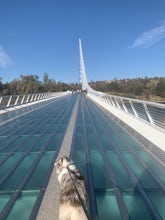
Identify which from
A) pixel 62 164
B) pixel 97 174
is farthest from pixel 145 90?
pixel 62 164

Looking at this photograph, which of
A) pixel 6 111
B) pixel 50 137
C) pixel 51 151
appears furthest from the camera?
pixel 6 111

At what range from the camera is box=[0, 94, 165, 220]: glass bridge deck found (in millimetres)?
3529

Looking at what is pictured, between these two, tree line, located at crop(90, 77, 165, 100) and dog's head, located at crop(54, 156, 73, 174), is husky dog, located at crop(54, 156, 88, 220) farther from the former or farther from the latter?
tree line, located at crop(90, 77, 165, 100)

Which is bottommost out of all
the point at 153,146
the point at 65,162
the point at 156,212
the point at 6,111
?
the point at 6,111

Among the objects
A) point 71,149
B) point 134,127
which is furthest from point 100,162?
point 134,127

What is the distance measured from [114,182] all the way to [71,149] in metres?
2.23

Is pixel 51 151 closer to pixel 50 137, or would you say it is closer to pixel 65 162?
pixel 50 137

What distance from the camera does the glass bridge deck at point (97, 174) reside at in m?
3.53

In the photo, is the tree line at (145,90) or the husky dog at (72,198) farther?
the tree line at (145,90)

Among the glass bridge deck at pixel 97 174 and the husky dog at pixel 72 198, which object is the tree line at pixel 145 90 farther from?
the husky dog at pixel 72 198

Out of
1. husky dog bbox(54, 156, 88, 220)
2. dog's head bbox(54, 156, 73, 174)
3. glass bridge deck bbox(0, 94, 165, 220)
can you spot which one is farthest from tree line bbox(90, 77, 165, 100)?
husky dog bbox(54, 156, 88, 220)

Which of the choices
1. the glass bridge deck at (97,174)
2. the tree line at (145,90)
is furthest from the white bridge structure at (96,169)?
the tree line at (145,90)

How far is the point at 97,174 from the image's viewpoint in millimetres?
4766

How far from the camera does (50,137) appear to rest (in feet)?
26.8
